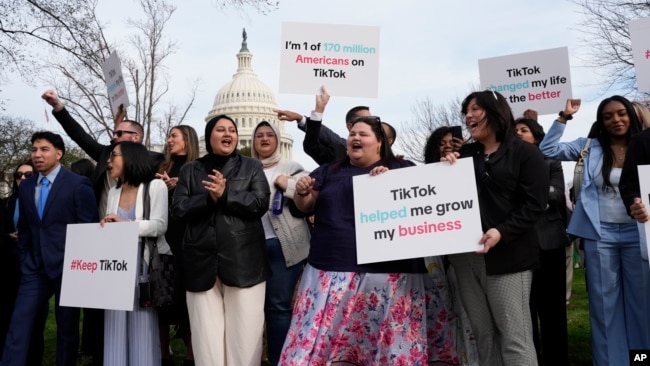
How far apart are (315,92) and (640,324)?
332 centimetres

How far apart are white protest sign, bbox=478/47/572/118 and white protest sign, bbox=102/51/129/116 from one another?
4.10 meters

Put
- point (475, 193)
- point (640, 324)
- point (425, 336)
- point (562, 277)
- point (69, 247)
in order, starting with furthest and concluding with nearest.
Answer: point (562, 277), point (69, 247), point (640, 324), point (425, 336), point (475, 193)

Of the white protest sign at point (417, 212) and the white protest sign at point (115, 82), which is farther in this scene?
the white protest sign at point (115, 82)

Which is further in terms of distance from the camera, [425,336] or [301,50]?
[301,50]

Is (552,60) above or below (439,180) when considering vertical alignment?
above

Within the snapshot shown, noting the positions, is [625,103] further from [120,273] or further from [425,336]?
[120,273]

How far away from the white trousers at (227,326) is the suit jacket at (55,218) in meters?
1.54

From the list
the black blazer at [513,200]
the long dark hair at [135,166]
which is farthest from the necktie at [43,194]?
the black blazer at [513,200]

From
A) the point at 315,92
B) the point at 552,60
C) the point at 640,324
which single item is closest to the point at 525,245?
the point at 640,324

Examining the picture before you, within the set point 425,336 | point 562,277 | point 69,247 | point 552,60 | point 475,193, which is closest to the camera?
point 475,193

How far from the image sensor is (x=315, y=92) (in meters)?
5.60

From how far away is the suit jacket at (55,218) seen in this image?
527cm

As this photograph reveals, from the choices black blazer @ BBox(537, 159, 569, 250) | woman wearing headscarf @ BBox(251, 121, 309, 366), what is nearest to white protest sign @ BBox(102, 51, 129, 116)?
woman wearing headscarf @ BBox(251, 121, 309, 366)

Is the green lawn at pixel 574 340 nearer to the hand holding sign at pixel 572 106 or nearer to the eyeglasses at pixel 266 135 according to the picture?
the hand holding sign at pixel 572 106
